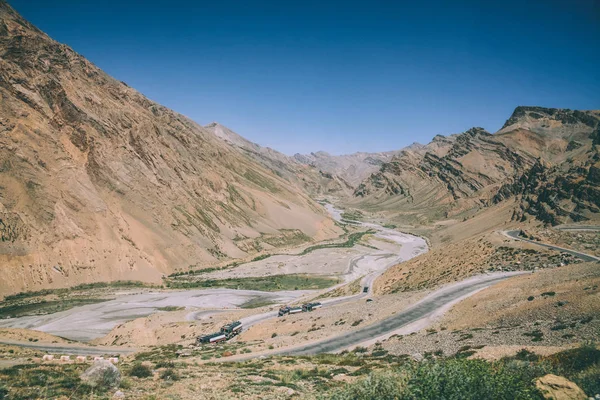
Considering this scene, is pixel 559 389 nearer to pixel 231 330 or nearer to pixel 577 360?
pixel 577 360

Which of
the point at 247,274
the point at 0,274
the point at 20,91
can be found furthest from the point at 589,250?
the point at 20,91

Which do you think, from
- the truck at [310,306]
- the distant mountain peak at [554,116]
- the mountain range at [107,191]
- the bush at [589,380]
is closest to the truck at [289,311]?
the truck at [310,306]

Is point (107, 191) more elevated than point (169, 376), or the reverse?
point (107, 191)

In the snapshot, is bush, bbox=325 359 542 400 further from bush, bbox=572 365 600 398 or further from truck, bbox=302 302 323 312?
truck, bbox=302 302 323 312

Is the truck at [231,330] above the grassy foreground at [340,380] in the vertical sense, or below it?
below

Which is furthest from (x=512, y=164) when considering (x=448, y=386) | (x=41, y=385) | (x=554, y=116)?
(x=41, y=385)

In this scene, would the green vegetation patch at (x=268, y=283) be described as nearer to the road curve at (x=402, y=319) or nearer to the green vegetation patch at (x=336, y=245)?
the green vegetation patch at (x=336, y=245)
